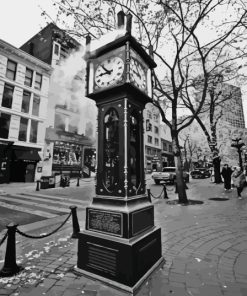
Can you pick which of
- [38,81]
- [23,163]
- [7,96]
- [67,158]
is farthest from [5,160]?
[38,81]

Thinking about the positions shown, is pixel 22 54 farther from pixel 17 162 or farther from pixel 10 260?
pixel 10 260

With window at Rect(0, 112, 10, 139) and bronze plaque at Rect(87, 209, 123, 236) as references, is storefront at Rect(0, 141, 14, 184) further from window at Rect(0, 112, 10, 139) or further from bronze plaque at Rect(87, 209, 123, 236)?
bronze plaque at Rect(87, 209, 123, 236)

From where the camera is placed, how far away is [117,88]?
11.6ft

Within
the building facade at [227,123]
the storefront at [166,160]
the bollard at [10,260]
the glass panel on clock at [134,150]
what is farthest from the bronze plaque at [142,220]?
the storefront at [166,160]

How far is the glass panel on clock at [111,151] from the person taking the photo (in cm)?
376

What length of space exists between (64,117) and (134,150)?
2476cm

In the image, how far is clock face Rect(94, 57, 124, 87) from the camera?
3562mm

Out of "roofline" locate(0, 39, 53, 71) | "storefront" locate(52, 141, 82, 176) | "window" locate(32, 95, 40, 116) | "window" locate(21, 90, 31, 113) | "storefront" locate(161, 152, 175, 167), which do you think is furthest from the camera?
"storefront" locate(161, 152, 175, 167)

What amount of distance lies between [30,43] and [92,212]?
1266 inches

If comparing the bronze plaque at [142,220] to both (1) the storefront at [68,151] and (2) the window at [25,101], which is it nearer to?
(2) the window at [25,101]

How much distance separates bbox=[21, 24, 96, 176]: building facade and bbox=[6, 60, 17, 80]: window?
457cm

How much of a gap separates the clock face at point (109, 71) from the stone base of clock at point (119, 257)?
2710 millimetres

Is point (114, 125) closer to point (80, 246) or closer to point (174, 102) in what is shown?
point (80, 246)

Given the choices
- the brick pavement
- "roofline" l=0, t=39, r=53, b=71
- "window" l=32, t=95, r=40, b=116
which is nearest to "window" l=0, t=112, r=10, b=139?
"window" l=32, t=95, r=40, b=116
